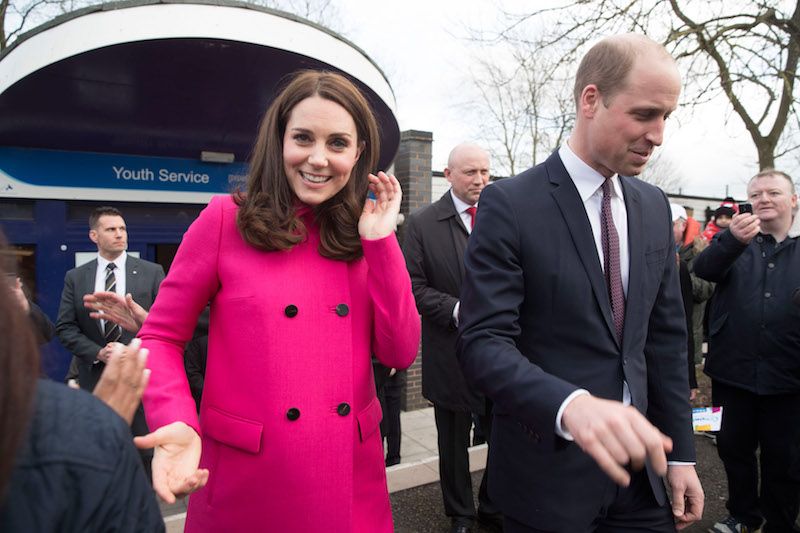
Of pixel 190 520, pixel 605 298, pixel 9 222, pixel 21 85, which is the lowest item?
pixel 190 520

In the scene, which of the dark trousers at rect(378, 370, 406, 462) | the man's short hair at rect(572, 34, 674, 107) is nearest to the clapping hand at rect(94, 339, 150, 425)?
the man's short hair at rect(572, 34, 674, 107)

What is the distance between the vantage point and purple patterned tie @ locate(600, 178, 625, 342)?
1.85 metres

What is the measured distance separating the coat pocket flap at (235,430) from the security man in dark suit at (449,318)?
6.76ft

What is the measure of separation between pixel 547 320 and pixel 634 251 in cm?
41

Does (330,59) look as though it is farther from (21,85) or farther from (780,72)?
(780,72)

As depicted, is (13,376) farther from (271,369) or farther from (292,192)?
(292,192)

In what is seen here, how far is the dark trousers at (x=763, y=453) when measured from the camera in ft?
11.3

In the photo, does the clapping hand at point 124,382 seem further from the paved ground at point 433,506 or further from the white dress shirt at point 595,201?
the paved ground at point 433,506

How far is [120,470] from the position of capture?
0.86 m

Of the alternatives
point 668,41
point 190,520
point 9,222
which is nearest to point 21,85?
point 9,222

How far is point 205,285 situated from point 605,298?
1.29 metres

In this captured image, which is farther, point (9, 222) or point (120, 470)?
point (9, 222)

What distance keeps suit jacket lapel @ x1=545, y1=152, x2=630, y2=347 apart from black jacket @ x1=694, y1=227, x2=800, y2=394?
225 cm

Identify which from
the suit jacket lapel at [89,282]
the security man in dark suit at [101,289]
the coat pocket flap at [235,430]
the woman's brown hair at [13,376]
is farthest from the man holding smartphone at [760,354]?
the suit jacket lapel at [89,282]
